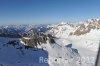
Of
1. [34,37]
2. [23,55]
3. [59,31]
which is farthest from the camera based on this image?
[23,55]

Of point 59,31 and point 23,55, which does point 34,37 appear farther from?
point 23,55

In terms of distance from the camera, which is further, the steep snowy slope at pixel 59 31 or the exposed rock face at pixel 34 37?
the steep snowy slope at pixel 59 31

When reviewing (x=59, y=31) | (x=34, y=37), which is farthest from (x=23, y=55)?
(x=59, y=31)

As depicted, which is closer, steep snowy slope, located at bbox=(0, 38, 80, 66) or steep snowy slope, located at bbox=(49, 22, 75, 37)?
steep snowy slope, located at bbox=(49, 22, 75, 37)

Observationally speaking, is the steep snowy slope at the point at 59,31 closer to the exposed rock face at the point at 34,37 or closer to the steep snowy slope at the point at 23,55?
the exposed rock face at the point at 34,37

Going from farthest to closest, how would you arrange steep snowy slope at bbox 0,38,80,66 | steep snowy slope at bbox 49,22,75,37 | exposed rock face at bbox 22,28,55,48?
steep snowy slope at bbox 0,38,80,66 < steep snowy slope at bbox 49,22,75,37 < exposed rock face at bbox 22,28,55,48

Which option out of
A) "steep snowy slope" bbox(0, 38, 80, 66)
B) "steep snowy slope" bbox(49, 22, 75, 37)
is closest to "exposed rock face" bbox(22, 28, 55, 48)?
"steep snowy slope" bbox(0, 38, 80, 66)

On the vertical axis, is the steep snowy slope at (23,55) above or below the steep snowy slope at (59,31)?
below

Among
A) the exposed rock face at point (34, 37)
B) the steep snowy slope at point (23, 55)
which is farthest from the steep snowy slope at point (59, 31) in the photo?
the steep snowy slope at point (23, 55)

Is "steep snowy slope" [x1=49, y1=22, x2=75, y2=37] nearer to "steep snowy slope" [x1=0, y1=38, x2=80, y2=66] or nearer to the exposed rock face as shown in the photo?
the exposed rock face

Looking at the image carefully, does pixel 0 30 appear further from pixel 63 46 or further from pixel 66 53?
pixel 63 46

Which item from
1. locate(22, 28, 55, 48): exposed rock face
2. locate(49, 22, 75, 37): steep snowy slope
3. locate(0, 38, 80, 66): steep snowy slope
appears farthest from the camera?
locate(0, 38, 80, 66): steep snowy slope
